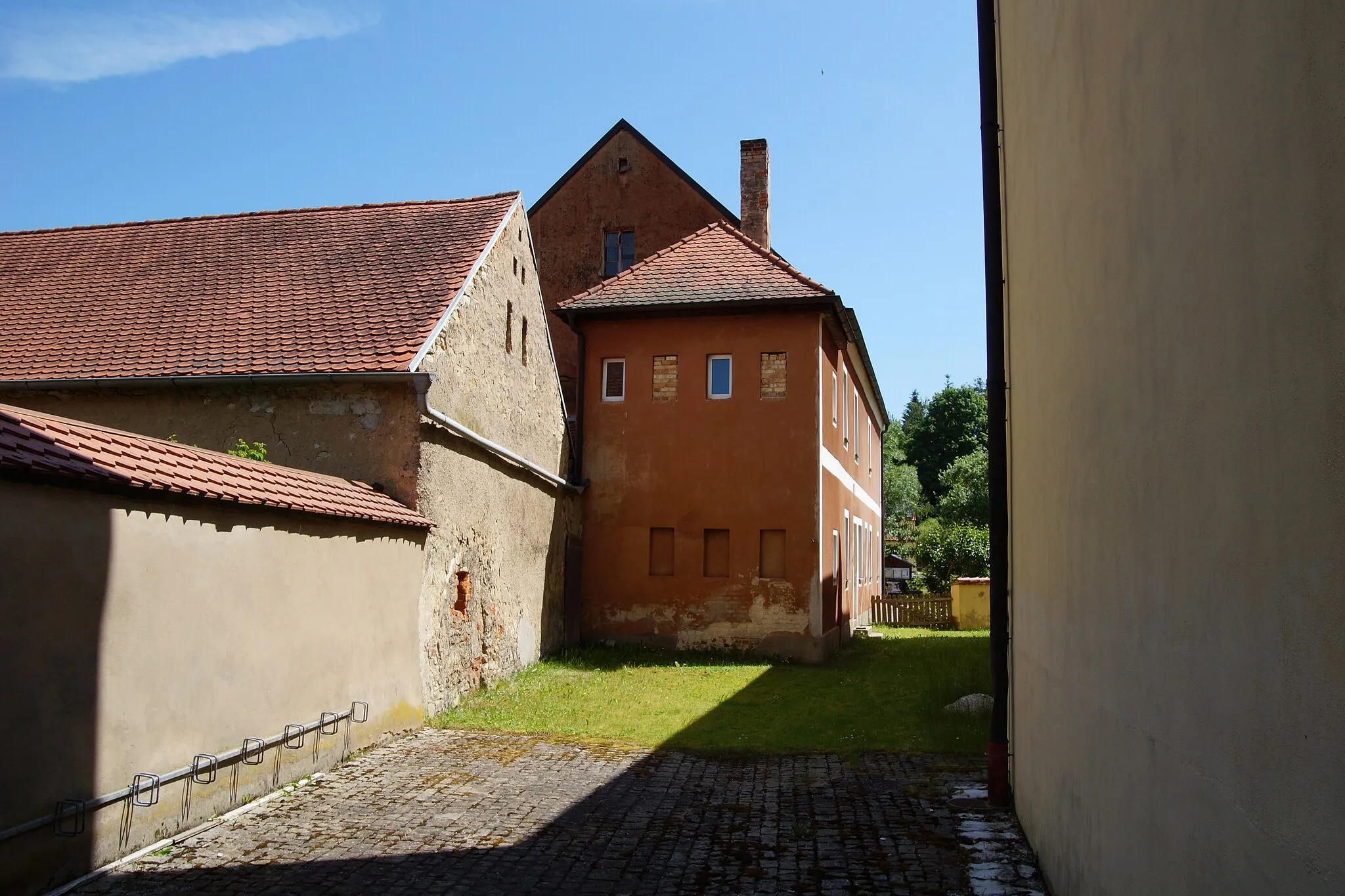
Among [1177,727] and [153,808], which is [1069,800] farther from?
[153,808]

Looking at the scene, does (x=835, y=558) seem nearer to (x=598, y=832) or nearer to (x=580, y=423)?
(x=580, y=423)

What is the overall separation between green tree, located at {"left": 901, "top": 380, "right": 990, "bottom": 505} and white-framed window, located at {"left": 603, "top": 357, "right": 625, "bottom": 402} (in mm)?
51234

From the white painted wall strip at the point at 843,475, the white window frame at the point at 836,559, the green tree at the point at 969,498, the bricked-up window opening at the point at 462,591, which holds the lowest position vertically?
the bricked-up window opening at the point at 462,591

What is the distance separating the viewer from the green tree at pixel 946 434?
222ft

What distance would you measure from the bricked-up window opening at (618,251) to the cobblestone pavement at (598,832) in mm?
16442

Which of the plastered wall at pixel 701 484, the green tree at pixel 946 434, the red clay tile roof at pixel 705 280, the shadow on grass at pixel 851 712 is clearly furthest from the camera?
the green tree at pixel 946 434

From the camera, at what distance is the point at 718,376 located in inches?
737

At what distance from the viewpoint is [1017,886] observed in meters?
6.06

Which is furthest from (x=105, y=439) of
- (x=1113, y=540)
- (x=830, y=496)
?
(x=830, y=496)

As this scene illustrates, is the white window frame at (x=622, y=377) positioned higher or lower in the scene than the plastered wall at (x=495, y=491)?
higher

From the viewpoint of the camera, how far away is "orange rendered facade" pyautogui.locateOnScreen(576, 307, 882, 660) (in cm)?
1795

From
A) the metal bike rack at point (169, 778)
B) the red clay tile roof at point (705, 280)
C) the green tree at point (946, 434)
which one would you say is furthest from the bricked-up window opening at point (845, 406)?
the green tree at point (946, 434)

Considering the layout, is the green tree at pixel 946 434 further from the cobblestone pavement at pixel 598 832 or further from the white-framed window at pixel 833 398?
the cobblestone pavement at pixel 598 832

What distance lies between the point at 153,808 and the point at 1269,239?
23.3 ft
